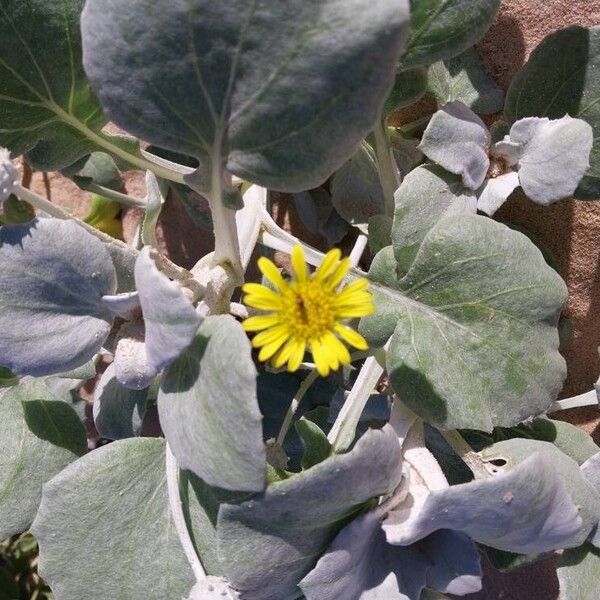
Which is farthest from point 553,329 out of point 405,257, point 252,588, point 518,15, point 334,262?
point 518,15

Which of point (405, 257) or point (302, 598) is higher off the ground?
point (405, 257)

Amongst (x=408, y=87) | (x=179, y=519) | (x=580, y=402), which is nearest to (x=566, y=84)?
(x=408, y=87)

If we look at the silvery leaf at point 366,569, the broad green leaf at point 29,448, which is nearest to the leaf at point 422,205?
the silvery leaf at point 366,569

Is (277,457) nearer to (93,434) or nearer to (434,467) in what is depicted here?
(434,467)

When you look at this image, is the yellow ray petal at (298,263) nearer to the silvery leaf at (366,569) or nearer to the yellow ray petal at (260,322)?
the yellow ray petal at (260,322)

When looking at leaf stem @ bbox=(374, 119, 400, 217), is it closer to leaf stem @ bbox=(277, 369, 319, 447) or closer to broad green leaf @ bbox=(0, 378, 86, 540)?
leaf stem @ bbox=(277, 369, 319, 447)

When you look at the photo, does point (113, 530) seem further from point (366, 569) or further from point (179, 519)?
point (366, 569)

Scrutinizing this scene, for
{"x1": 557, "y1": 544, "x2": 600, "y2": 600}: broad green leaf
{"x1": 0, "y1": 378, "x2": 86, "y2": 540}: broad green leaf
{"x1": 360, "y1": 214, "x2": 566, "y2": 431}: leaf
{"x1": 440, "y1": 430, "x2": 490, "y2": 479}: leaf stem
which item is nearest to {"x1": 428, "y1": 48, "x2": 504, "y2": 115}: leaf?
{"x1": 360, "y1": 214, "x2": 566, "y2": 431}: leaf
